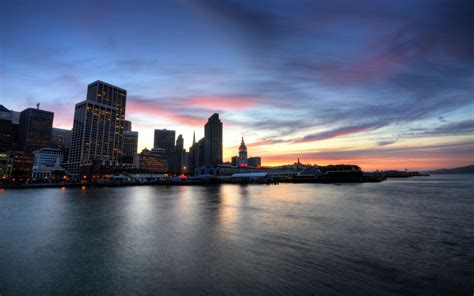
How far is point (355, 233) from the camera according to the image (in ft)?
100

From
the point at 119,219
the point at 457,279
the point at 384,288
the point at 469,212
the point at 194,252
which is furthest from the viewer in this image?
the point at 469,212

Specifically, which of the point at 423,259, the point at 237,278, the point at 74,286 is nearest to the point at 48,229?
the point at 74,286

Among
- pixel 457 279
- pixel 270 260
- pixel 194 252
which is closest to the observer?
pixel 457 279

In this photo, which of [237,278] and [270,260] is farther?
[270,260]

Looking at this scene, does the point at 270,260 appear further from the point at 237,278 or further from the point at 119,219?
the point at 119,219

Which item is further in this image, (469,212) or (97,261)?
(469,212)

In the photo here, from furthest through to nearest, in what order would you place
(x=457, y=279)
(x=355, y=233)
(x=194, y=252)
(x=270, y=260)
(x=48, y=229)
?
(x=48, y=229), (x=355, y=233), (x=194, y=252), (x=270, y=260), (x=457, y=279)

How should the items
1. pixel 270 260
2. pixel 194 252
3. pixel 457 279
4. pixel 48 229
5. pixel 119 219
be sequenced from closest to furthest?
pixel 457 279 < pixel 270 260 < pixel 194 252 < pixel 48 229 < pixel 119 219

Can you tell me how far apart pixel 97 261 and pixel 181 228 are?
1391cm

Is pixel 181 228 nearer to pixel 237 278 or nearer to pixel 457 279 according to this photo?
pixel 237 278

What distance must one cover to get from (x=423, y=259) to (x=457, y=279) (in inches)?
161

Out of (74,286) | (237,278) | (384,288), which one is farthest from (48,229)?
(384,288)

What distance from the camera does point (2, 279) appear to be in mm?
17938

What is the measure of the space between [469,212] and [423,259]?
37.2 meters
